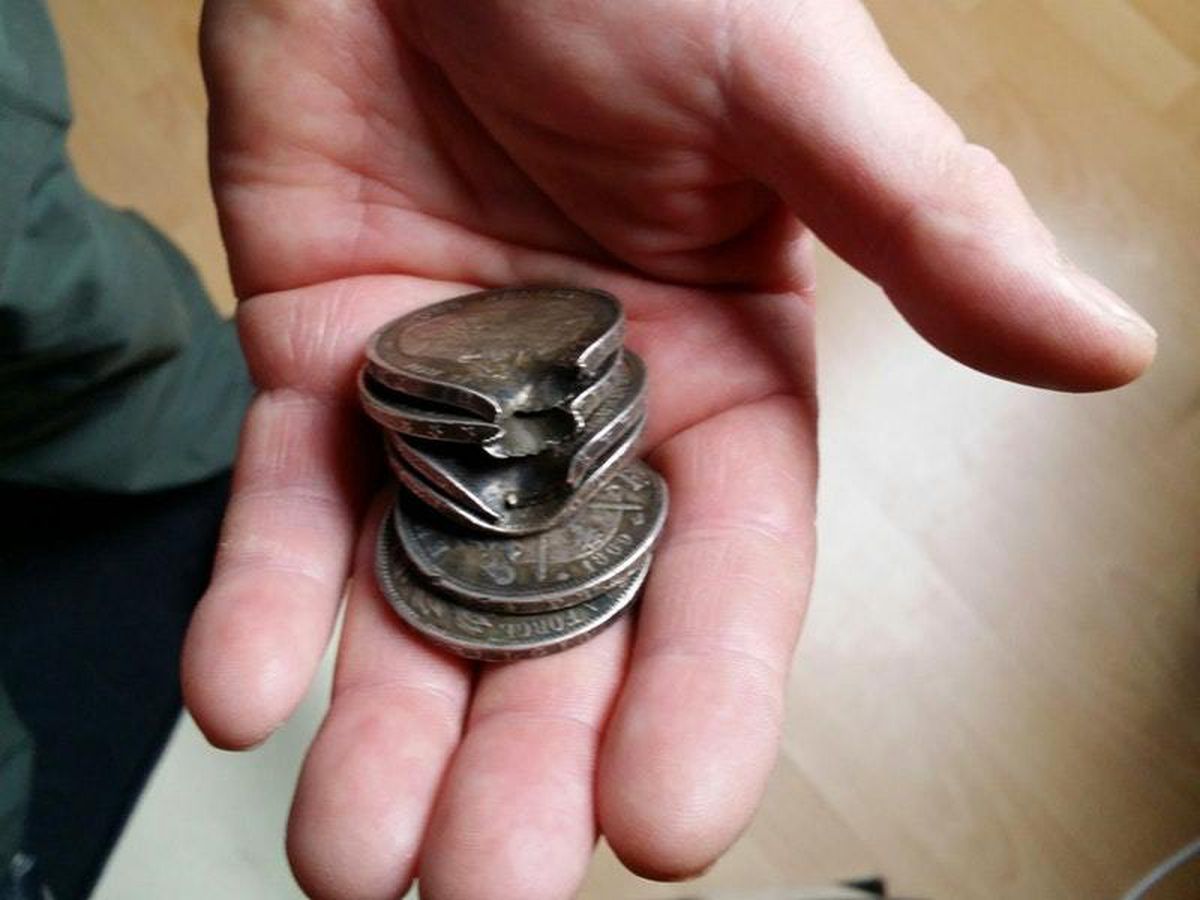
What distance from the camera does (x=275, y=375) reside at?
3.55ft

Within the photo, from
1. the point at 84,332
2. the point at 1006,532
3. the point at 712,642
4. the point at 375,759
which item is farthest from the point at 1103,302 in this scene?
the point at 84,332

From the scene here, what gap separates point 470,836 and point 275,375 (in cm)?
51

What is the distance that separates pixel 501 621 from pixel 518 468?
11 centimetres

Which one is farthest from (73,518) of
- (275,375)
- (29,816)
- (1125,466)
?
(1125,466)

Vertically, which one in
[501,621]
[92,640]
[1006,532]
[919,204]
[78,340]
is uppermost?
[919,204]

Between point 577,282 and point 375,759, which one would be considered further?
point 577,282

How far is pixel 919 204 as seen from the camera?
0.81m

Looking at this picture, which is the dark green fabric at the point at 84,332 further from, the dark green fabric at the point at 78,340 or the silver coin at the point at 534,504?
the silver coin at the point at 534,504

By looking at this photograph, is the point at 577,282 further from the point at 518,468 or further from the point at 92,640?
the point at 92,640

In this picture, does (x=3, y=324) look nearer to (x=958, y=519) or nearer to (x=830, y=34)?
(x=830, y=34)

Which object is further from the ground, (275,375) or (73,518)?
(275,375)

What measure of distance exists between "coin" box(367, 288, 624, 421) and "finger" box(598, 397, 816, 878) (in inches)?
5.5

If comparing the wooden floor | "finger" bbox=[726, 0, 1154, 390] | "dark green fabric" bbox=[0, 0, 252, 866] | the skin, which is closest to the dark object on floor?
"dark green fabric" bbox=[0, 0, 252, 866]

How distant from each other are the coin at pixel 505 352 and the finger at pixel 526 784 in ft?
0.62
